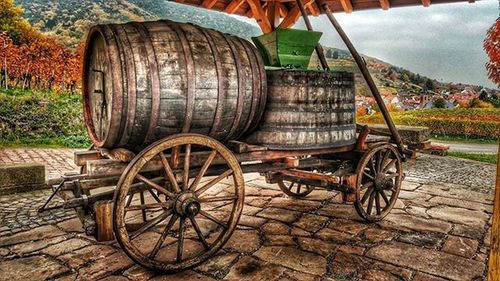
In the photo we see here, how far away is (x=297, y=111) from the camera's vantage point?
3.55 m

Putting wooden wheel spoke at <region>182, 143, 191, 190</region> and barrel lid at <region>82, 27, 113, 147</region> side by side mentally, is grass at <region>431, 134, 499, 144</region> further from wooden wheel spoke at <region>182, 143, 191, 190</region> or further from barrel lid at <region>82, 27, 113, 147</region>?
barrel lid at <region>82, 27, 113, 147</region>

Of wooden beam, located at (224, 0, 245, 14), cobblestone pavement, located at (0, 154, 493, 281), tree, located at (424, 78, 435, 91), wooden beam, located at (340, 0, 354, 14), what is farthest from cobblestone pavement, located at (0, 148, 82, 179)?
tree, located at (424, 78, 435, 91)

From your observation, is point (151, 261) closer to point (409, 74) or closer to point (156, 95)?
point (156, 95)

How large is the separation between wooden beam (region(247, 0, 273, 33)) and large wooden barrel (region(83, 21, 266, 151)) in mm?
3598

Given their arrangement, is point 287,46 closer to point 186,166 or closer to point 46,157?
point 186,166

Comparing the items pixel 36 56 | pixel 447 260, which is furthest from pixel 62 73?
pixel 447 260

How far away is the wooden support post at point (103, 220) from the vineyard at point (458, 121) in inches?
679

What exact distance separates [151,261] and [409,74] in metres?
26.7

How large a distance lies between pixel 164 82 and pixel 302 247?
212 centimetres

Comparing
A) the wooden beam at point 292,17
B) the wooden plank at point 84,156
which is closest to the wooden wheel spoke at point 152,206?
the wooden plank at point 84,156

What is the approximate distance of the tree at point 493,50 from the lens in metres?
16.0

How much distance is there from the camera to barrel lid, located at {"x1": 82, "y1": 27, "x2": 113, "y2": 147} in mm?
2818

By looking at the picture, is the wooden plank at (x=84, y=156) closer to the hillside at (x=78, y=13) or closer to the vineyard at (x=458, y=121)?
the vineyard at (x=458, y=121)

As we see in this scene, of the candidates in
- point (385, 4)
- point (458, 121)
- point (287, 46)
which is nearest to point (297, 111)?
point (287, 46)
